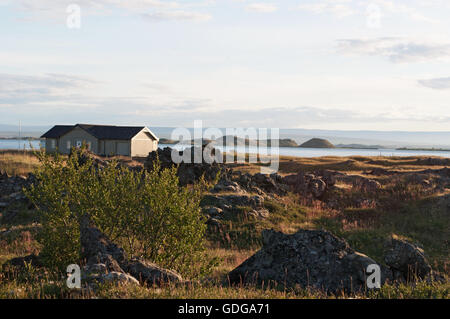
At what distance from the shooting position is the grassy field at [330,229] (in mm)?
9062

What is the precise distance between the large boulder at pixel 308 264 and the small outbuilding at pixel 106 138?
218ft

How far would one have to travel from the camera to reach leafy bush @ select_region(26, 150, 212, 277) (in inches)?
509

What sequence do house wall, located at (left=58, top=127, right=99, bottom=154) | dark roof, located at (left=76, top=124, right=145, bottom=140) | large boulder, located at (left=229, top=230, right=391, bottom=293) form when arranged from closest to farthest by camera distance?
large boulder, located at (left=229, top=230, right=391, bottom=293) → dark roof, located at (left=76, top=124, right=145, bottom=140) → house wall, located at (left=58, top=127, right=99, bottom=154)

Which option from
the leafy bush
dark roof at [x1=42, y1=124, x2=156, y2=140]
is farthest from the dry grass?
the leafy bush

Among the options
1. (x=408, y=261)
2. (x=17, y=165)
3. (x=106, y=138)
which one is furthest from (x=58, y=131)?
(x=408, y=261)

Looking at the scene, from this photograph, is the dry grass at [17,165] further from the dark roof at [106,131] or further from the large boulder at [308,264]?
the large boulder at [308,264]

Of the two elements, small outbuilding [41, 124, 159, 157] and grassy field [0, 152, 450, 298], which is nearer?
grassy field [0, 152, 450, 298]

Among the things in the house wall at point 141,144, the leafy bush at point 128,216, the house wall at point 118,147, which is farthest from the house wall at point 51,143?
the leafy bush at point 128,216

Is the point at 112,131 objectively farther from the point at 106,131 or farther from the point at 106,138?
the point at 106,138

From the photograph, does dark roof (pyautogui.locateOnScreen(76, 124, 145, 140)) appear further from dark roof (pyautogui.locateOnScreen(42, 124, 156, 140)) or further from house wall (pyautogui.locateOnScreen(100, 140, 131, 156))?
house wall (pyautogui.locateOnScreen(100, 140, 131, 156))

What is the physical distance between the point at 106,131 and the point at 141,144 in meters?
6.59

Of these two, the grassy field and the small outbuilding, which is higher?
the small outbuilding

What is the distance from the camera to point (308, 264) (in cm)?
1205
